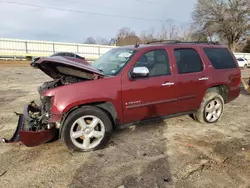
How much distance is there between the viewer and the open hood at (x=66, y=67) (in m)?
3.47

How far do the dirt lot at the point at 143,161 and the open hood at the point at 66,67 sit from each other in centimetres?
133

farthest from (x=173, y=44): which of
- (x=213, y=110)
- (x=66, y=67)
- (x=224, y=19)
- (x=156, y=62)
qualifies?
(x=224, y=19)

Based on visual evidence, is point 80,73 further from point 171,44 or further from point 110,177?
point 171,44

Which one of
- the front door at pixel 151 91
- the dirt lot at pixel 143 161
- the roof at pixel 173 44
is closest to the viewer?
the dirt lot at pixel 143 161

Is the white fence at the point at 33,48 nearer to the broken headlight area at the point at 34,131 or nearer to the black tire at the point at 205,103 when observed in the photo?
the broken headlight area at the point at 34,131

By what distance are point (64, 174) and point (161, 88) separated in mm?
2322

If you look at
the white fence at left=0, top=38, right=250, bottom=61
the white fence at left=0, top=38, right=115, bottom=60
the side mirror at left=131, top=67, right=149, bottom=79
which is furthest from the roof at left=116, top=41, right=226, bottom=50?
the white fence at left=0, top=38, right=115, bottom=60

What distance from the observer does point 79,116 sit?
3631 millimetres

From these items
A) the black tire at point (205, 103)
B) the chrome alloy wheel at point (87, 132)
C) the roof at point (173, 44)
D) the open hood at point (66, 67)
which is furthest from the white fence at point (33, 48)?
the chrome alloy wheel at point (87, 132)

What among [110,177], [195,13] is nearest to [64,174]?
[110,177]

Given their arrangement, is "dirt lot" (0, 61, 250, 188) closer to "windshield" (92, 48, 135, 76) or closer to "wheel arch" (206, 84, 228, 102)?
"wheel arch" (206, 84, 228, 102)

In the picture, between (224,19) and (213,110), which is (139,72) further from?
(224,19)

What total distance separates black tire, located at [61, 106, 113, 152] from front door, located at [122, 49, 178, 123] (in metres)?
0.42

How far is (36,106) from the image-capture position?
15.4 ft
